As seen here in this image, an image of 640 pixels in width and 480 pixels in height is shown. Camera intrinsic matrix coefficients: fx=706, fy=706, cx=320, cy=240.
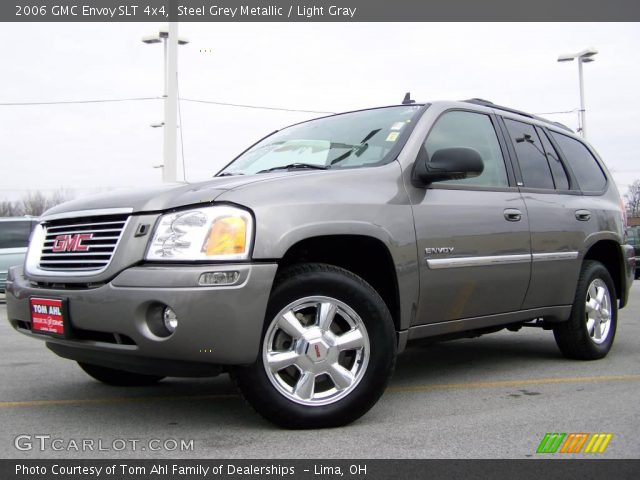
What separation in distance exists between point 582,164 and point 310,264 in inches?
132

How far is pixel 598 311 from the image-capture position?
560 centimetres

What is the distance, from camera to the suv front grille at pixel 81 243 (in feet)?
11.1

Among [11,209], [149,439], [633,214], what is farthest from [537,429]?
[11,209]

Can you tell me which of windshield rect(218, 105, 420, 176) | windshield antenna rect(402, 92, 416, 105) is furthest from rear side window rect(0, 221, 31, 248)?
windshield antenna rect(402, 92, 416, 105)

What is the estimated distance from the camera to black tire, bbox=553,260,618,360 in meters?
5.35

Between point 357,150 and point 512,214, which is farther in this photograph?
point 512,214

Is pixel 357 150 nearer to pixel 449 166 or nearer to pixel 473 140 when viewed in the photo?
pixel 449 166

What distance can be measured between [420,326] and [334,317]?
0.71 metres

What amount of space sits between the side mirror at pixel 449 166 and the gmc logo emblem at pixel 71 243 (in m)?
1.82

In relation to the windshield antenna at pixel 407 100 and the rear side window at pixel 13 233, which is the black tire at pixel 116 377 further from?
the rear side window at pixel 13 233

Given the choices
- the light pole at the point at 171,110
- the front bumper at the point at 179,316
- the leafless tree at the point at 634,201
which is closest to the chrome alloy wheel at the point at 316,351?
the front bumper at the point at 179,316

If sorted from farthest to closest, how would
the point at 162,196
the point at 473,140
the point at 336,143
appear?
the point at 473,140 → the point at 336,143 → the point at 162,196

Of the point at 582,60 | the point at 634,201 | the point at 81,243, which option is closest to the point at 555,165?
the point at 81,243

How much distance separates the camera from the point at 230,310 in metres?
3.13
